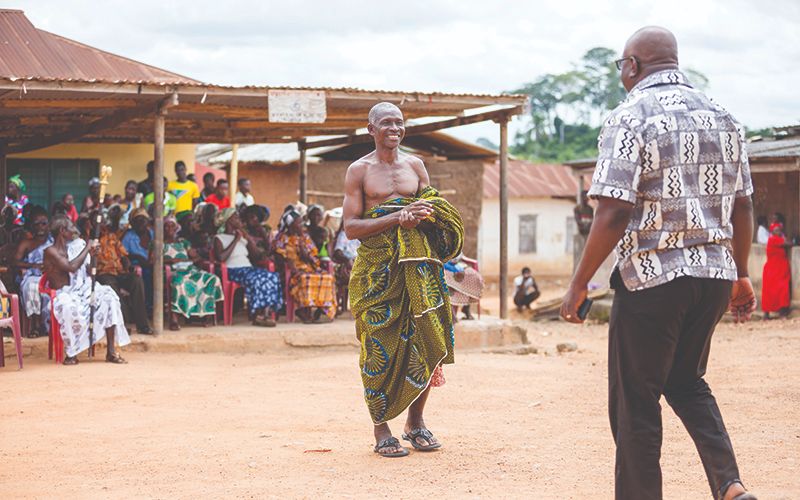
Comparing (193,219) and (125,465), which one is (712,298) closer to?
(125,465)

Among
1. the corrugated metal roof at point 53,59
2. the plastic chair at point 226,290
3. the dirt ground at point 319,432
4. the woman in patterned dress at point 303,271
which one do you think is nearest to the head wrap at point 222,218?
the plastic chair at point 226,290

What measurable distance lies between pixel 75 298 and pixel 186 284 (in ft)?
6.14

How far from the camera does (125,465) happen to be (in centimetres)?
545

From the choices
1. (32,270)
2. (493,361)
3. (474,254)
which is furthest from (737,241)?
(474,254)

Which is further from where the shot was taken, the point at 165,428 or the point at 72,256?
the point at 72,256

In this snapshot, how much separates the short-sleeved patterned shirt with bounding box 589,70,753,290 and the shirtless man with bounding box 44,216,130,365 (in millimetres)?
6585

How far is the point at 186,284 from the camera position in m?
11.2

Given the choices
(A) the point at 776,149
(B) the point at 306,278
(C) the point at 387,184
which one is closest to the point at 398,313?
(C) the point at 387,184

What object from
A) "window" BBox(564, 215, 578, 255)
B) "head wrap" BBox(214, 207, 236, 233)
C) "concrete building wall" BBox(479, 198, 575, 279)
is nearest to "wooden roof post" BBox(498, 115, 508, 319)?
"head wrap" BBox(214, 207, 236, 233)

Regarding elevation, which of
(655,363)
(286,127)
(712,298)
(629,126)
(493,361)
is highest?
(286,127)

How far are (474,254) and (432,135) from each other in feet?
10.8

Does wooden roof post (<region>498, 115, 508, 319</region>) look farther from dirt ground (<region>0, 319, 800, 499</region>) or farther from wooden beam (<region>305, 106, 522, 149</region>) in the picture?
dirt ground (<region>0, 319, 800, 499</region>)

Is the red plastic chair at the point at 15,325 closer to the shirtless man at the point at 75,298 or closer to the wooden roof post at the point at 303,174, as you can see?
the shirtless man at the point at 75,298

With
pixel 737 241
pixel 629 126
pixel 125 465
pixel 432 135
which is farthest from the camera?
pixel 432 135
